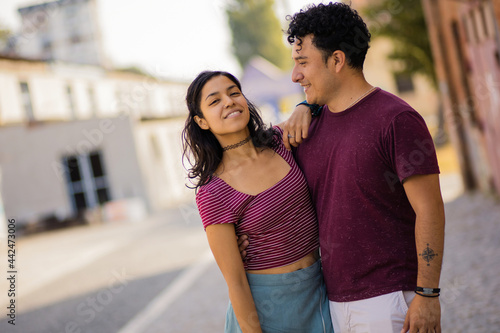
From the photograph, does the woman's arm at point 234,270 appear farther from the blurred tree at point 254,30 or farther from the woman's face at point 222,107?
the blurred tree at point 254,30

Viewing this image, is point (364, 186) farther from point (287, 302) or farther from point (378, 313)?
point (287, 302)

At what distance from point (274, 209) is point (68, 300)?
23.1 ft

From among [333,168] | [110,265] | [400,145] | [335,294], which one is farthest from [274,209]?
[110,265]

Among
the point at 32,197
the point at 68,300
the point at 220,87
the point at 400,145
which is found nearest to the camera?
the point at 400,145

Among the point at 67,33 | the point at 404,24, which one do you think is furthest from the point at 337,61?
the point at 67,33

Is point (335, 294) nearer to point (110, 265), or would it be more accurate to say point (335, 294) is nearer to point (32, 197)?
point (110, 265)

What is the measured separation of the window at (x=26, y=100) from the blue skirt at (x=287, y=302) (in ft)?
71.2

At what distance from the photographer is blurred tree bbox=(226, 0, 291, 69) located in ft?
147

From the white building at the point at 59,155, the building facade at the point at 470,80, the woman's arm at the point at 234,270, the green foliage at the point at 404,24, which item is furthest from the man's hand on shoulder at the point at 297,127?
the white building at the point at 59,155

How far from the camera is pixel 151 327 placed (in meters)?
6.27

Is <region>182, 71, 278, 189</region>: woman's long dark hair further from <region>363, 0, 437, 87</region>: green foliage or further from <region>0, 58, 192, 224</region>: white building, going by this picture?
<region>0, 58, 192, 224</region>: white building

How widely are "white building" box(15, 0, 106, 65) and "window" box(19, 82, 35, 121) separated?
34.2ft

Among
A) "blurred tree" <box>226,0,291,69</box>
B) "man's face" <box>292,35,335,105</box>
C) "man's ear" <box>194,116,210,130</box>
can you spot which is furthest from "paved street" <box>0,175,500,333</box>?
"blurred tree" <box>226,0,291,69</box>

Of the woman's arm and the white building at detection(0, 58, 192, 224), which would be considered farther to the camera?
the white building at detection(0, 58, 192, 224)
